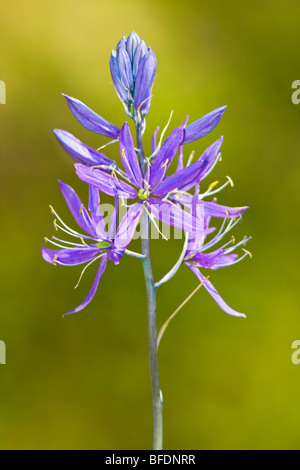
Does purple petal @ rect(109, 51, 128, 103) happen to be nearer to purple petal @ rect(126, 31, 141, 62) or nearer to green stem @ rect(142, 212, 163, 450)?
purple petal @ rect(126, 31, 141, 62)

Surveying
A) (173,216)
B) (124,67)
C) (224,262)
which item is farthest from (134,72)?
(224,262)

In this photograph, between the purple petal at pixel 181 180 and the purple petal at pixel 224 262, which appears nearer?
the purple petal at pixel 181 180

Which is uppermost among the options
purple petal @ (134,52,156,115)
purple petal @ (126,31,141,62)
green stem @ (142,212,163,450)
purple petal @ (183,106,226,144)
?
purple petal @ (126,31,141,62)

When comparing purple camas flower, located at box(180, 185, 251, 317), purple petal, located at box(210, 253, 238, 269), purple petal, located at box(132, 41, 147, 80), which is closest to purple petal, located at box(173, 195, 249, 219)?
purple camas flower, located at box(180, 185, 251, 317)

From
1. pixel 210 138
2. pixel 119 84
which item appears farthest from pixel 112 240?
pixel 210 138

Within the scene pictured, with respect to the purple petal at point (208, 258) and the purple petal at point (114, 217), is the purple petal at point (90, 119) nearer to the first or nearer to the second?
the purple petal at point (114, 217)

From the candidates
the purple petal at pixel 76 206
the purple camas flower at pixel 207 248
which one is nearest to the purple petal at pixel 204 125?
the purple camas flower at pixel 207 248

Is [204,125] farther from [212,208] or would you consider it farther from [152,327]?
[152,327]
